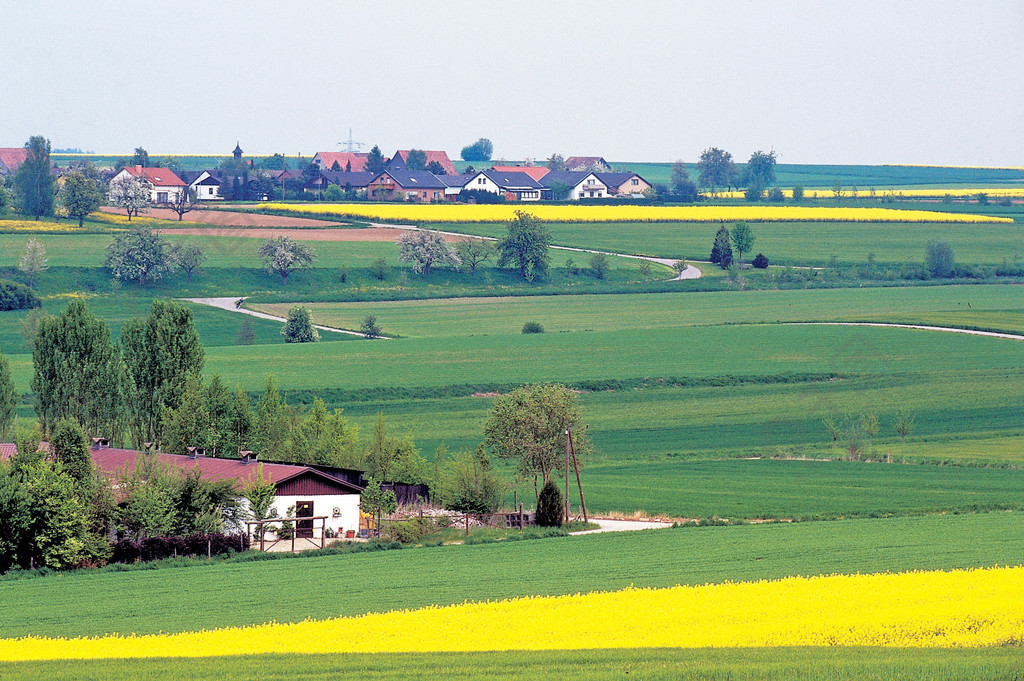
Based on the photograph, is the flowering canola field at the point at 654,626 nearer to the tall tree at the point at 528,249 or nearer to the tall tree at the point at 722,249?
the tall tree at the point at 528,249

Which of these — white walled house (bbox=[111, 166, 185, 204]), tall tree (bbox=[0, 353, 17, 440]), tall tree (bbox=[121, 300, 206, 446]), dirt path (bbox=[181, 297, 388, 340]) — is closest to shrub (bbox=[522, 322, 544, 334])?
dirt path (bbox=[181, 297, 388, 340])

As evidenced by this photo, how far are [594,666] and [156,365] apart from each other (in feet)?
137

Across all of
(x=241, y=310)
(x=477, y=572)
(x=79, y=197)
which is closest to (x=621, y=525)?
(x=477, y=572)

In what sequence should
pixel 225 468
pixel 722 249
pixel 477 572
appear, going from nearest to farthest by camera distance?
pixel 477 572
pixel 225 468
pixel 722 249

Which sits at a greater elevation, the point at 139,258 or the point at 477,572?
the point at 139,258

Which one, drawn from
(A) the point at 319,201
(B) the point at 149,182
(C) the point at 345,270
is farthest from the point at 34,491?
(A) the point at 319,201

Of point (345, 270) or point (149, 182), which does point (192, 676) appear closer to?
point (345, 270)

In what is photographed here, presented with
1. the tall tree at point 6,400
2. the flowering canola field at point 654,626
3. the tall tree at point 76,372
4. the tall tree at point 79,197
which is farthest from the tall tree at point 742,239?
the flowering canola field at point 654,626

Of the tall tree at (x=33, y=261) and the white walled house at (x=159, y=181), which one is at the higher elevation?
the white walled house at (x=159, y=181)

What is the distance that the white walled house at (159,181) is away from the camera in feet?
538

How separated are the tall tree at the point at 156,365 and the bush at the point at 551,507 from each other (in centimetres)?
1991

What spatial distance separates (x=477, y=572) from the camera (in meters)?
37.6

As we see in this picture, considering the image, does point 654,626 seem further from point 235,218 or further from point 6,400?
point 235,218

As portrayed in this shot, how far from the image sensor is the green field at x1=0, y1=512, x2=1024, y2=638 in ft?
105
